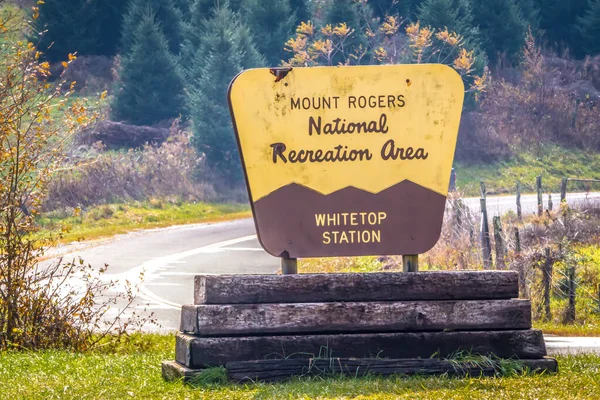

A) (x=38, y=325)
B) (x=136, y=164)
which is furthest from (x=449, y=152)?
(x=136, y=164)

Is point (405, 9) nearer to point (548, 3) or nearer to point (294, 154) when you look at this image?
point (548, 3)

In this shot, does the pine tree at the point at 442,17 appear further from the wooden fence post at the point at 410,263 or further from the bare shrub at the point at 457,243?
the wooden fence post at the point at 410,263

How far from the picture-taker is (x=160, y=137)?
1892 inches

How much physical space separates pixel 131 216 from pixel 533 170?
822 inches

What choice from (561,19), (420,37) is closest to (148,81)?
(420,37)

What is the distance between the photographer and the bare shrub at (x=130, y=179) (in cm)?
3488

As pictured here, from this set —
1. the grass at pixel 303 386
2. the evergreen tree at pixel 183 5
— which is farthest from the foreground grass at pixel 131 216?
the evergreen tree at pixel 183 5

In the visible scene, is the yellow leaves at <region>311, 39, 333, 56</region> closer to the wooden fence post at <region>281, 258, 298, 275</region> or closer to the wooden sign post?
the wooden sign post

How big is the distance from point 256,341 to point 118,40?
182ft

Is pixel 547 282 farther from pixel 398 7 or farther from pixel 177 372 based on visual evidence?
pixel 398 7

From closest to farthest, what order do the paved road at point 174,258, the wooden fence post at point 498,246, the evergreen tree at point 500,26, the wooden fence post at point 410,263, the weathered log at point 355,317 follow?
1. the weathered log at point 355,317
2. the wooden fence post at point 410,263
3. the wooden fence post at point 498,246
4. the paved road at point 174,258
5. the evergreen tree at point 500,26

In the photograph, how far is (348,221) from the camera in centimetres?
798

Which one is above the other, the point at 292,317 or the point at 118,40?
the point at 118,40

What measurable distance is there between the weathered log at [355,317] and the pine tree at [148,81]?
138 ft
